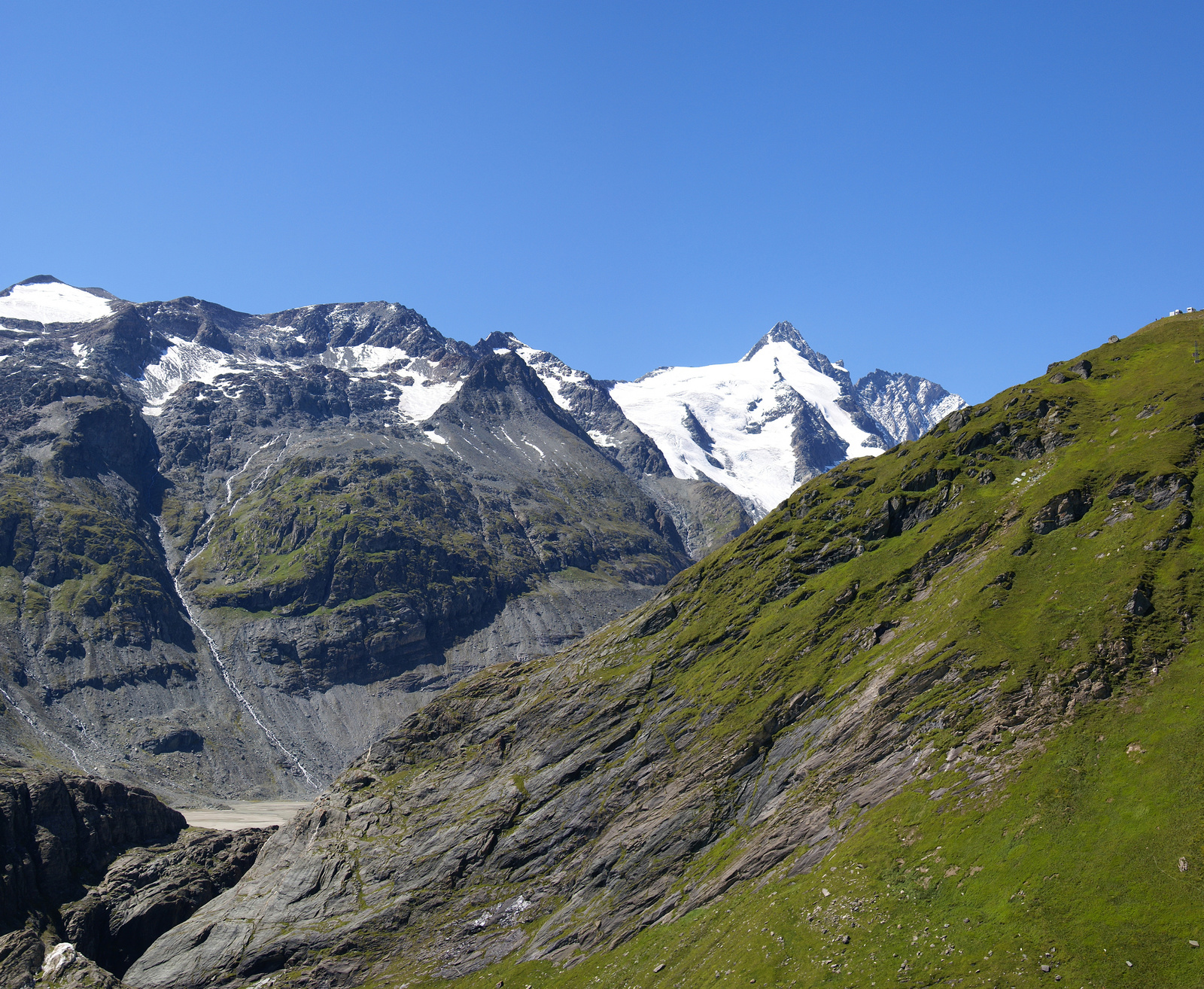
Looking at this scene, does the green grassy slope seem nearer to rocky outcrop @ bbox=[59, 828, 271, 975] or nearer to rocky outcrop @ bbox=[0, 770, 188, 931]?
rocky outcrop @ bbox=[59, 828, 271, 975]

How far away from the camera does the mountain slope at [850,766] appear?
49875 mm

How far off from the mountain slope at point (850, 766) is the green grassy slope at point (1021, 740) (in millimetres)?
252

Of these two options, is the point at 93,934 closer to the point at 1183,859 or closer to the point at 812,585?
the point at 812,585

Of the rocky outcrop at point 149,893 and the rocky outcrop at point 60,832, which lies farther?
the rocky outcrop at point 60,832

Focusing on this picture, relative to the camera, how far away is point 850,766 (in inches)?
2837

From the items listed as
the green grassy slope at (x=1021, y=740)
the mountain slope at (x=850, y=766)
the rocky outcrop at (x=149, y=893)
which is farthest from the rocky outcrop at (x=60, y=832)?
the green grassy slope at (x=1021, y=740)

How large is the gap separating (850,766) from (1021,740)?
51.9 ft

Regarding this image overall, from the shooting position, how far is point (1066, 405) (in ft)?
338

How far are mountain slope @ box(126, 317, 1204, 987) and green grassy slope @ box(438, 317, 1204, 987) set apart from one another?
252 mm

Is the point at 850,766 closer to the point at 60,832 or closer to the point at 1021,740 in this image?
the point at 1021,740

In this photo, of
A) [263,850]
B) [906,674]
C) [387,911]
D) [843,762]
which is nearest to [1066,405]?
[906,674]

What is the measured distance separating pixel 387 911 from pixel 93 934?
4737cm

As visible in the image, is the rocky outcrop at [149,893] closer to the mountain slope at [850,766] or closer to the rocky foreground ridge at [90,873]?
the rocky foreground ridge at [90,873]

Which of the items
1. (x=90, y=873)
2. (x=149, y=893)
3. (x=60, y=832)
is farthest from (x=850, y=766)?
(x=60, y=832)
